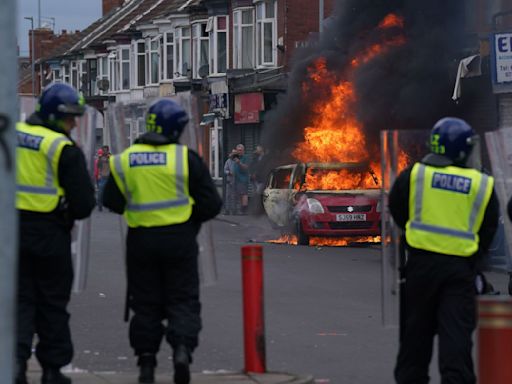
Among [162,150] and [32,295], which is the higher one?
[162,150]

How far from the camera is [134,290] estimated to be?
319 inches

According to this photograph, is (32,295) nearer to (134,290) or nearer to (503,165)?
Result: (134,290)

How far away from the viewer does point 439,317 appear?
7.30 metres

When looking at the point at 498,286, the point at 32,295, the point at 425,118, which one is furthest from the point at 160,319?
the point at 425,118

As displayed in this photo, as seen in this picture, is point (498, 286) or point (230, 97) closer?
point (498, 286)

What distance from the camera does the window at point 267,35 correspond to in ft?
148

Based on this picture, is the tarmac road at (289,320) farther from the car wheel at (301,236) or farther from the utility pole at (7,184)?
the utility pole at (7,184)

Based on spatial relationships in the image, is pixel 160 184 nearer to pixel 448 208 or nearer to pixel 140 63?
pixel 448 208

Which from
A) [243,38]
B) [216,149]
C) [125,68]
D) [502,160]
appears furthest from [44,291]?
[125,68]

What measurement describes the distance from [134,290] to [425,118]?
19929 millimetres

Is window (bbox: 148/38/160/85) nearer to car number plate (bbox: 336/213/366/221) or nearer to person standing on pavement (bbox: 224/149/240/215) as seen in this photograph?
person standing on pavement (bbox: 224/149/240/215)

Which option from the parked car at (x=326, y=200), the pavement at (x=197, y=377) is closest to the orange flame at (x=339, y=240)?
the parked car at (x=326, y=200)

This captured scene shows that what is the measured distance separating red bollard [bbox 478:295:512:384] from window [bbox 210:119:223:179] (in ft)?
136

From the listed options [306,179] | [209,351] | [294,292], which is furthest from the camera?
[306,179]
